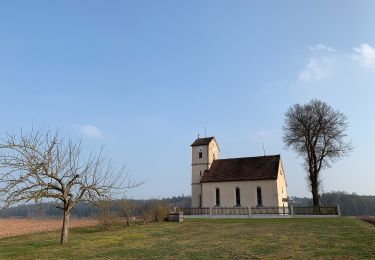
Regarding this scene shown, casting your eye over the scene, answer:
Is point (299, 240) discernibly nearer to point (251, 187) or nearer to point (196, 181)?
point (251, 187)

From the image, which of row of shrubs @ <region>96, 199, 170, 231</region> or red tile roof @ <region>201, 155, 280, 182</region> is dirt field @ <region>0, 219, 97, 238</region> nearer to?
row of shrubs @ <region>96, 199, 170, 231</region>

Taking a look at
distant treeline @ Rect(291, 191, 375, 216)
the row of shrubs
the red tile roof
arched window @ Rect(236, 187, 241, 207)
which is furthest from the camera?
distant treeline @ Rect(291, 191, 375, 216)

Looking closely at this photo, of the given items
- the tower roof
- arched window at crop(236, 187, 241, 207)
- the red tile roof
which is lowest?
arched window at crop(236, 187, 241, 207)

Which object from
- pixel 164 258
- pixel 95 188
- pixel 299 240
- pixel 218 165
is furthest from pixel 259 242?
pixel 218 165

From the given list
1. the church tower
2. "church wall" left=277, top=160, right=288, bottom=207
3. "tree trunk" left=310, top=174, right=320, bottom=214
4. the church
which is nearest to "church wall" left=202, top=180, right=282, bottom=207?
the church

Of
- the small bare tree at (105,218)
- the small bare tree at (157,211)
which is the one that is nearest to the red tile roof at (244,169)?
the small bare tree at (157,211)

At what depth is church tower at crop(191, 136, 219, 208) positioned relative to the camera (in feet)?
156

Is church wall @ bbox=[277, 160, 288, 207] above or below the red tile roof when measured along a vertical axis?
below

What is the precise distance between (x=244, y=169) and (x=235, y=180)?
2.28 metres

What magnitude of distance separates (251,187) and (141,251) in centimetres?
3143

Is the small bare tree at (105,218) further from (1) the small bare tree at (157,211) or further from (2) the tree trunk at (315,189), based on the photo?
(2) the tree trunk at (315,189)

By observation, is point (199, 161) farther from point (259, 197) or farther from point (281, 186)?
point (281, 186)

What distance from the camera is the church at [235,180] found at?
4144 centimetres

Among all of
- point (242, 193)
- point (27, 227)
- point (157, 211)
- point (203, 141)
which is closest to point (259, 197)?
point (242, 193)
